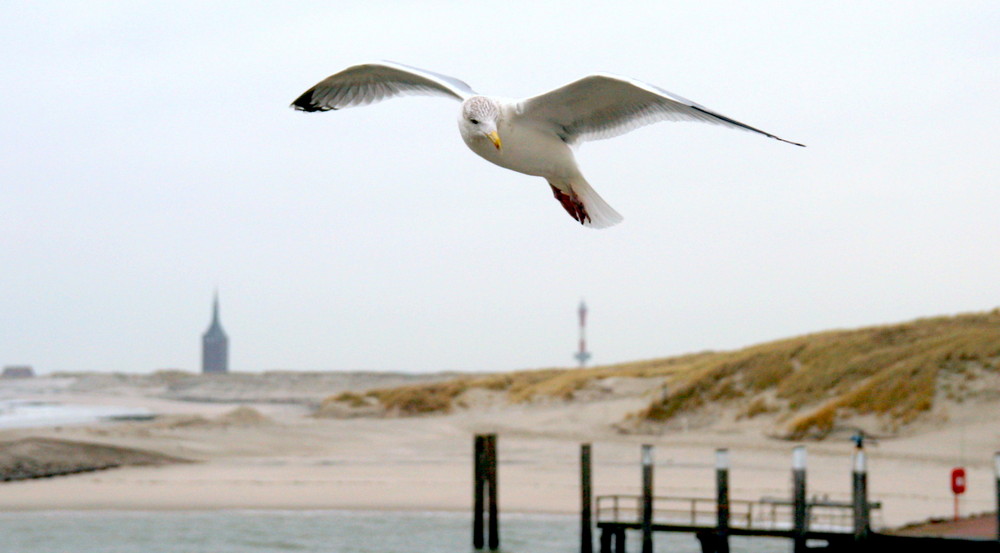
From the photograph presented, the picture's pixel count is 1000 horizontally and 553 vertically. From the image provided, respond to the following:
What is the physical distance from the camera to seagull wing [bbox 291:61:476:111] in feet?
23.0

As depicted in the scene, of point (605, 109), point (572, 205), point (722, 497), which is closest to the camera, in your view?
point (572, 205)

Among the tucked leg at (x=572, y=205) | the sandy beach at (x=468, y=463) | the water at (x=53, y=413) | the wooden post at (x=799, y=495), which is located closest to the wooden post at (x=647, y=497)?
the wooden post at (x=799, y=495)

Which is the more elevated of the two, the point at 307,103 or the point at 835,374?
the point at 307,103

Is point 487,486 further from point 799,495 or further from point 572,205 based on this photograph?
point 572,205

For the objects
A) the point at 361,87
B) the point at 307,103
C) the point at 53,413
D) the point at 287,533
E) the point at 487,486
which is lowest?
the point at 287,533

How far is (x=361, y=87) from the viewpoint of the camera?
727cm

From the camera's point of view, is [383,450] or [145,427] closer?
[383,450]

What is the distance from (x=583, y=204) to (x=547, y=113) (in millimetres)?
520

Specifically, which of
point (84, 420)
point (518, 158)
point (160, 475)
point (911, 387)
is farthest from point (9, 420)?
point (518, 158)

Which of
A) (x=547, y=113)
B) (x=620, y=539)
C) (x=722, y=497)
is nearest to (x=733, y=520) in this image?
(x=620, y=539)

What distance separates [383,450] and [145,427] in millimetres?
9056

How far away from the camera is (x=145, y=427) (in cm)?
4222

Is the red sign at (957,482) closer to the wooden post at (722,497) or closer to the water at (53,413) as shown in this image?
the wooden post at (722,497)

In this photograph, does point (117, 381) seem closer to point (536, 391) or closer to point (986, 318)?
point (536, 391)
